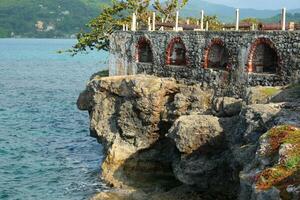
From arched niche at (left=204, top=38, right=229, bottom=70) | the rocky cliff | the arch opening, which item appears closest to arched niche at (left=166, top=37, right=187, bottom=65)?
the rocky cliff

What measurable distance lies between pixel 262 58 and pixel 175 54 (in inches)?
330

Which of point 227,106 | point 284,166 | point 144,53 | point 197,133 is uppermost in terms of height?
point 144,53

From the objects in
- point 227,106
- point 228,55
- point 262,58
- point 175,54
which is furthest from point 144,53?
point 227,106

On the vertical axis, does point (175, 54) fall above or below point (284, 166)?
above

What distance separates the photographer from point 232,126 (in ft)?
88.2

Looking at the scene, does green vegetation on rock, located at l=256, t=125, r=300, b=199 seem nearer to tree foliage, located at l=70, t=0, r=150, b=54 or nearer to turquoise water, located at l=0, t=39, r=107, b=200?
turquoise water, located at l=0, t=39, r=107, b=200

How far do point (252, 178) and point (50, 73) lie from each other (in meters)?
95.9

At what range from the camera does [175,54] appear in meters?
37.7

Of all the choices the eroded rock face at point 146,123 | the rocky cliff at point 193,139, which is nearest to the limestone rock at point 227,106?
the rocky cliff at point 193,139

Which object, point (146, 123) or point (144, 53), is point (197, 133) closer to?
point (146, 123)

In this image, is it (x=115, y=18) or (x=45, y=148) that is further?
(x=115, y=18)

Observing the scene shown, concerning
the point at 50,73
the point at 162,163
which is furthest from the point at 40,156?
the point at 50,73

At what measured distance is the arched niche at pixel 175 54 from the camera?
37.1m

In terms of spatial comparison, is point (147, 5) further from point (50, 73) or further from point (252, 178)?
point (50, 73)
